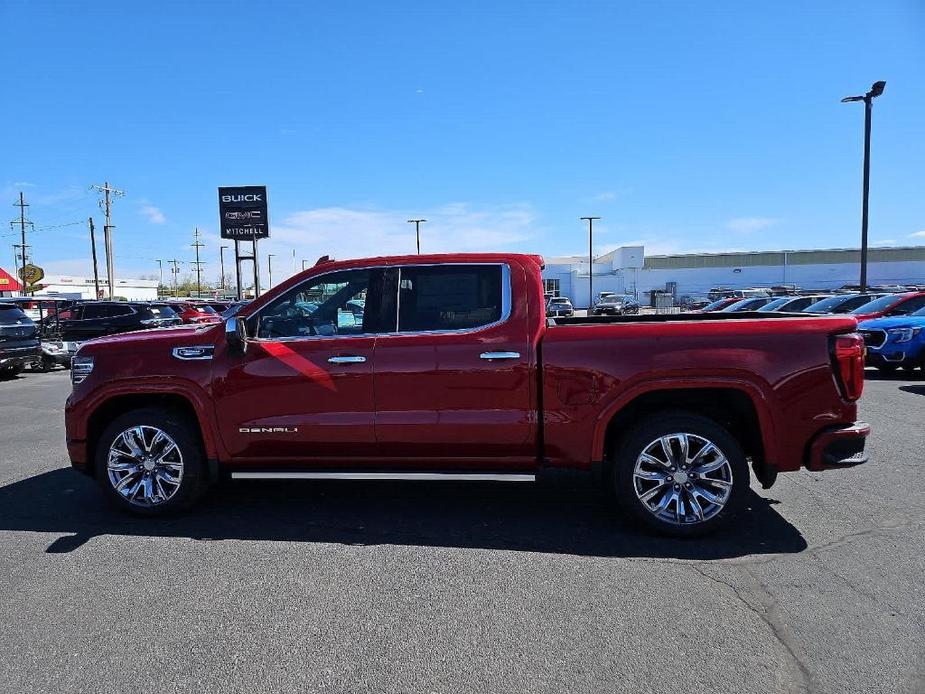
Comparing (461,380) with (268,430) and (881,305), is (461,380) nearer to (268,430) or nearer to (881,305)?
(268,430)

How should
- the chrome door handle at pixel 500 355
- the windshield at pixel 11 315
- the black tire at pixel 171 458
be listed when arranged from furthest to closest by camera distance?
the windshield at pixel 11 315 < the black tire at pixel 171 458 < the chrome door handle at pixel 500 355

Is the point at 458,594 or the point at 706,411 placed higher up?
the point at 706,411

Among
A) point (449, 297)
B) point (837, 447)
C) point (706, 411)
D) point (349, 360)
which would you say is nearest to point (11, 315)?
point (349, 360)

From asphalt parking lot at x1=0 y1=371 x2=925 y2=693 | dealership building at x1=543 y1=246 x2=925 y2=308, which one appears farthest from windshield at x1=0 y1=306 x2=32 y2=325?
dealership building at x1=543 y1=246 x2=925 y2=308

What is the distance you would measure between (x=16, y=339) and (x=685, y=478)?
16.2 meters

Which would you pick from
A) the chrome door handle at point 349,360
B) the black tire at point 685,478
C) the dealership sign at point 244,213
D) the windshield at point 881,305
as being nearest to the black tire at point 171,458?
the chrome door handle at point 349,360

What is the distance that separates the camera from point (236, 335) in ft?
15.2

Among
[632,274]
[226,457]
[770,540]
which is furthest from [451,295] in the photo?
[632,274]

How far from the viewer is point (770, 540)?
439 centimetres

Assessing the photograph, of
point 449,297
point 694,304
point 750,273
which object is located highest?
point 750,273

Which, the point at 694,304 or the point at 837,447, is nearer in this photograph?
the point at 837,447

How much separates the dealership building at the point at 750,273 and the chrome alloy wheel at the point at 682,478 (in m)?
73.5

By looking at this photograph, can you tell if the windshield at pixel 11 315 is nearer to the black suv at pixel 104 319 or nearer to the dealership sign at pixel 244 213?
the black suv at pixel 104 319

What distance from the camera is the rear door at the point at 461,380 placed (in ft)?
14.7
